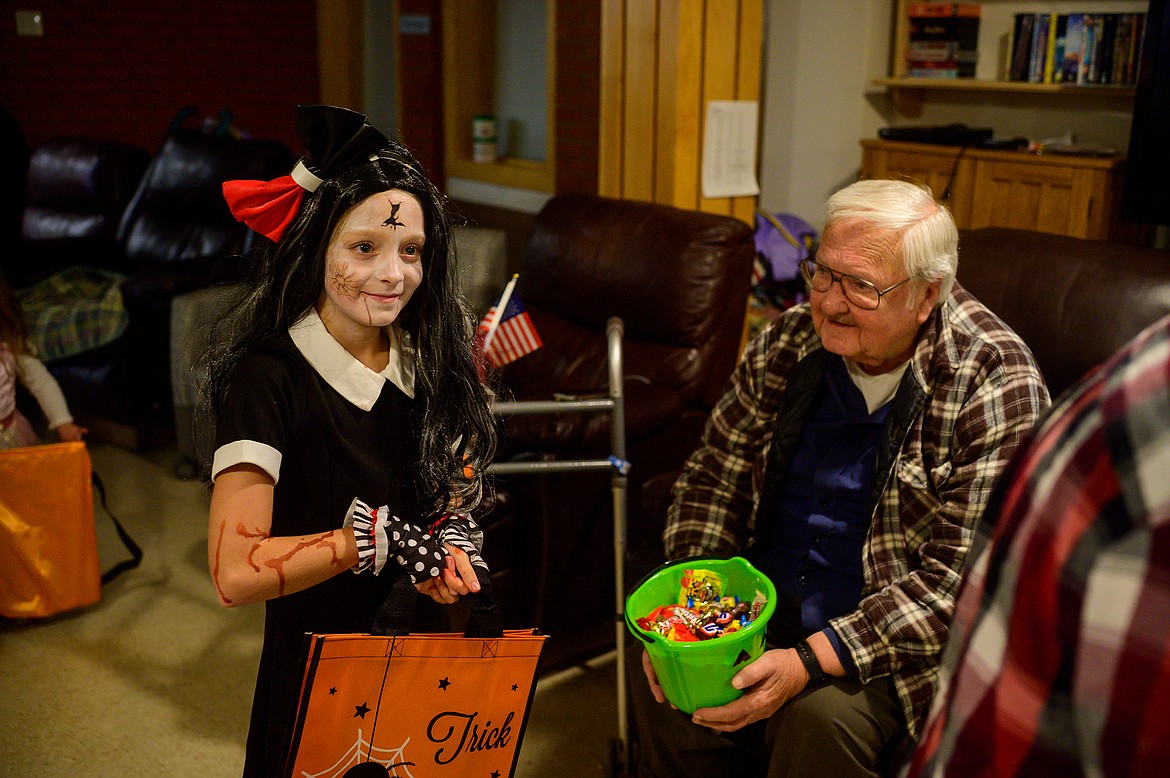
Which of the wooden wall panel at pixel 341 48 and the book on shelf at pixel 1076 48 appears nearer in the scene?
the book on shelf at pixel 1076 48

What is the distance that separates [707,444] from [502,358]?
526 mm

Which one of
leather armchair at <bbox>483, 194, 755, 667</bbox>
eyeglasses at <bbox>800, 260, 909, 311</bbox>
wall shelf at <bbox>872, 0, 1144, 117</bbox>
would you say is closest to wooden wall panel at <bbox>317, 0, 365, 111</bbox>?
wall shelf at <bbox>872, 0, 1144, 117</bbox>

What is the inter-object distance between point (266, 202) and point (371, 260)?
14cm

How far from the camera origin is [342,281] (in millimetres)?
1223

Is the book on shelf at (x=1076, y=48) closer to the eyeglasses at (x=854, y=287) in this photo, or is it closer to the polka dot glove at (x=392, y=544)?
the eyeglasses at (x=854, y=287)

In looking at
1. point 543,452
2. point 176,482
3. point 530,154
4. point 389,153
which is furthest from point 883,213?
point 530,154

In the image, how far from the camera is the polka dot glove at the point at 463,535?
4.15 feet

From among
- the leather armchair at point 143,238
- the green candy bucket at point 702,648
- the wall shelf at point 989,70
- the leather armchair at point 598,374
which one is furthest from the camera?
the wall shelf at point 989,70

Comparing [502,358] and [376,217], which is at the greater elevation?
[376,217]

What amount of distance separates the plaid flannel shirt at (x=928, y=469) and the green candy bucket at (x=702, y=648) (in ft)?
0.51

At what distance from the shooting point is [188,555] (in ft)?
10.3

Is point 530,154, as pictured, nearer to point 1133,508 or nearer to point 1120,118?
point 1120,118

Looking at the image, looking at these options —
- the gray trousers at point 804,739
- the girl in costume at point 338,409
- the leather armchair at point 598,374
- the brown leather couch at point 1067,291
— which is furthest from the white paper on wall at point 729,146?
the girl in costume at point 338,409

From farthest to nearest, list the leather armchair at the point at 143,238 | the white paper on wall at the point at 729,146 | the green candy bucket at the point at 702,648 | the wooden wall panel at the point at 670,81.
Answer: the leather armchair at the point at 143,238
the white paper on wall at the point at 729,146
the wooden wall panel at the point at 670,81
the green candy bucket at the point at 702,648
